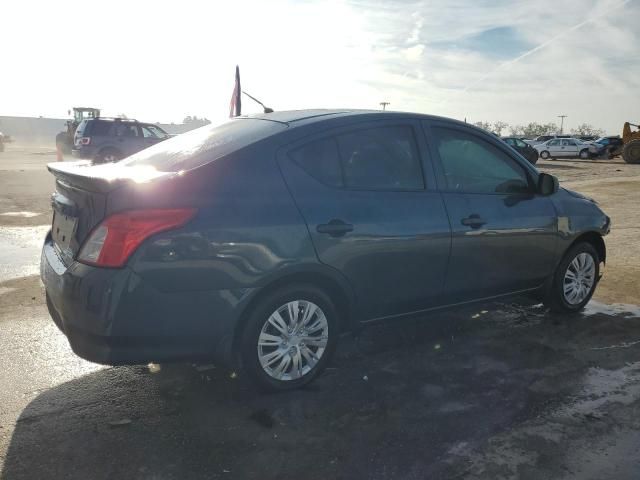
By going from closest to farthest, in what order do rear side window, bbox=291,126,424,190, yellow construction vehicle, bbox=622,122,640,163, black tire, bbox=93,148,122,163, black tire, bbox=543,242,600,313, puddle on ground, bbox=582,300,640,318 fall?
rear side window, bbox=291,126,424,190, black tire, bbox=543,242,600,313, puddle on ground, bbox=582,300,640,318, black tire, bbox=93,148,122,163, yellow construction vehicle, bbox=622,122,640,163

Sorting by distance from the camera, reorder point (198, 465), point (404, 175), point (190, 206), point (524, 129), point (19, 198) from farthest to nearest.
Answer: point (524, 129) < point (19, 198) < point (404, 175) < point (190, 206) < point (198, 465)

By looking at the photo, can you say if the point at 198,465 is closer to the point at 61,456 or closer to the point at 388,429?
the point at 61,456

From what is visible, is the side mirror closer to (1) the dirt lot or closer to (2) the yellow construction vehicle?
(1) the dirt lot

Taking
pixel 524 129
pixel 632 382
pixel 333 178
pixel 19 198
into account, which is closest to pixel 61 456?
pixel 333 178

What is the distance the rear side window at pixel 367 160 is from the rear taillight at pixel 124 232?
89cm

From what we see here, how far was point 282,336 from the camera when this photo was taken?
3191mm

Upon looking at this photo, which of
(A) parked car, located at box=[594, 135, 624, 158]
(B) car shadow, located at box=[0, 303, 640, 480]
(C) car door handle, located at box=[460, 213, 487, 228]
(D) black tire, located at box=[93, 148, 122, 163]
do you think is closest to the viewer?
(B) car shadow, located at box=[0, 303, 640, 480]

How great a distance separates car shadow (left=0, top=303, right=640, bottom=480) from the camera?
2555 millimetres

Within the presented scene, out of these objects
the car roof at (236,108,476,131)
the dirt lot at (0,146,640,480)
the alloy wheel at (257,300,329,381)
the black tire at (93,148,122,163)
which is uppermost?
the black tire at (93,148,122,163)

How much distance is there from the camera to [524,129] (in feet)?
359

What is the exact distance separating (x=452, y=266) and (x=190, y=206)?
1.95 metres

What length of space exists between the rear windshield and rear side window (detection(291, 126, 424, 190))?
31cm

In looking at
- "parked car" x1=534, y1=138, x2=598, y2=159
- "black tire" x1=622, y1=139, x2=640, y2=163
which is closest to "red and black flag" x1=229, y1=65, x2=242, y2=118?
"black tire" x1=622, y1=139, x2=640, y2=163

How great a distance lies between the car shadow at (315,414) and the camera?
101 inches
